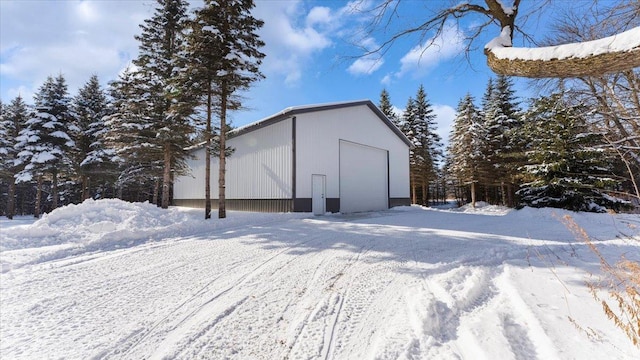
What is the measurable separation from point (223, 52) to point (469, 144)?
23.0 meters

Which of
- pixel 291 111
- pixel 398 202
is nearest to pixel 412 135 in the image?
pixel 398 202

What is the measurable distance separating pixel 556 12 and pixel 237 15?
10526mm

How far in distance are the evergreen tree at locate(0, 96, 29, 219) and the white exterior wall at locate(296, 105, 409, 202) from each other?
74.0 feet

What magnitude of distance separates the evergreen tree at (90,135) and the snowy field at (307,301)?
19981 millimetres

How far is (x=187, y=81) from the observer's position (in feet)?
38.2

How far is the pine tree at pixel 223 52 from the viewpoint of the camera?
11.0 metres

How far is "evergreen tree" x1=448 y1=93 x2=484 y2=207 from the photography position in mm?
25562

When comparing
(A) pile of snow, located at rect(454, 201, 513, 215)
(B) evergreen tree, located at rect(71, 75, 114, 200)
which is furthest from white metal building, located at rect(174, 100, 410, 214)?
(B) evergreen tree, located at rect(71, 75, 114, 200)

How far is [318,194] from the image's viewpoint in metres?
14.4

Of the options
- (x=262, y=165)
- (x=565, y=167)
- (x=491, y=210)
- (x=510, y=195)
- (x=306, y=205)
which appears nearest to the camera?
(x=306, y=205)

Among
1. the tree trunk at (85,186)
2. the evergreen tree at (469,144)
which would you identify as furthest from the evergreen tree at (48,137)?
the evergreen tree at (469,144)

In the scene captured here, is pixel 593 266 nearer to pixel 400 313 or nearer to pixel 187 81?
pixel 400 313

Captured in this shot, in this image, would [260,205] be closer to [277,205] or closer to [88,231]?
[277,205]

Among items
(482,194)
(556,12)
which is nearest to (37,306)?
(556,12)
